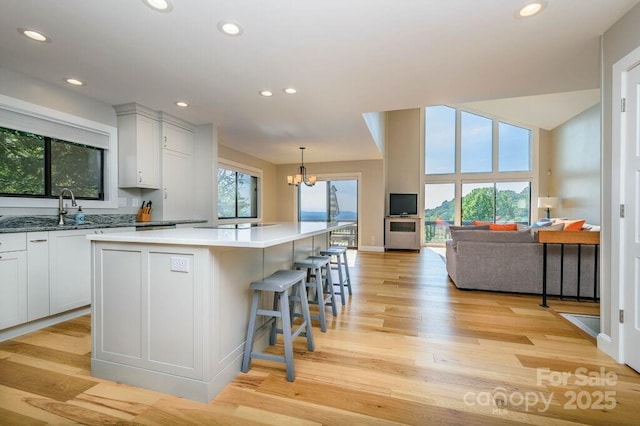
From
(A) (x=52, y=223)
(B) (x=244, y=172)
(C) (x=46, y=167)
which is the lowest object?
(A) (x=52, y=223)

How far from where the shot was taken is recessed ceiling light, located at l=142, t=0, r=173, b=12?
1.85m

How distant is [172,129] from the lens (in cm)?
428

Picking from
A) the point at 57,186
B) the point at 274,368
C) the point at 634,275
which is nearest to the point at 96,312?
the point at 274,368

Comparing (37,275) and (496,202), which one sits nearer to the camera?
(37,275)

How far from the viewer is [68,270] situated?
2848 millimetres

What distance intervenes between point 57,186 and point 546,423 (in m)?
4.71

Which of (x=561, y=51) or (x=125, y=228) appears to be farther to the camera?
(x=125, y=228)

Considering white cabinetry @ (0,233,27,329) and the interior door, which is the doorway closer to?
the interior door

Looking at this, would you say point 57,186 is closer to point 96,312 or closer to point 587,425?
point 96,312

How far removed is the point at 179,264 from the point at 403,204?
23.8 ft

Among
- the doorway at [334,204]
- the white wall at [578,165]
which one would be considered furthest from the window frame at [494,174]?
the doorway at [334,204]

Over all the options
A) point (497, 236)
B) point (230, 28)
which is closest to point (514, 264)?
point (497, 236)

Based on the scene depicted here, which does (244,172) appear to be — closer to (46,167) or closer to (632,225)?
(46,167)

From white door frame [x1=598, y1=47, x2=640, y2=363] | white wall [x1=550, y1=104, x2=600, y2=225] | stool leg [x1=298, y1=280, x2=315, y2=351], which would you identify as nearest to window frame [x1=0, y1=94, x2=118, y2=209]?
stool leg [x1=298, y1=280, x2=315, y2=351]
